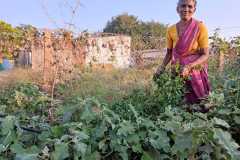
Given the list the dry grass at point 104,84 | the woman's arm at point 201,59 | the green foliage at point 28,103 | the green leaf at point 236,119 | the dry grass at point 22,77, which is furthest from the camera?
the dry grass at point 22,77

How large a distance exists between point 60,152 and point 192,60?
5.67 feet

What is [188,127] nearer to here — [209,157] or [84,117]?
[209,157]

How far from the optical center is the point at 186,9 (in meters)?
2.97

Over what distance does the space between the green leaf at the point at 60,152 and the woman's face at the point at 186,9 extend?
5.92ft

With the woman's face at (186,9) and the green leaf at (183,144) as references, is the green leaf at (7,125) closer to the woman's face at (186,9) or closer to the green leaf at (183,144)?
the green leaf at (183,144)

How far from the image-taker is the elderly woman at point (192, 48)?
115 inches

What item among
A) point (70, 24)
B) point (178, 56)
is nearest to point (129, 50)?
point (70, 24)

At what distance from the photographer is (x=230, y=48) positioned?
7234 millimetres

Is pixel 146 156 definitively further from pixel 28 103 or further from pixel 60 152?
pixel 28 103

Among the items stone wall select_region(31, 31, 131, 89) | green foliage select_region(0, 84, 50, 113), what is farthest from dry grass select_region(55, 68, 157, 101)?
green foliage select_region(0, 84, 50, 113)

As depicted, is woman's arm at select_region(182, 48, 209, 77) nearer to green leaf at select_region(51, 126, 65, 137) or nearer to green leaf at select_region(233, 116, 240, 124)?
green leaf at select_region(233, 116, 240, 124)

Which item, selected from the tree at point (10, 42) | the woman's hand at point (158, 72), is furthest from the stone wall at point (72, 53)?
the woman's hand at point (158, 72)

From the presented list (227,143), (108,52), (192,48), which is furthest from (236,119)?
(108,52)

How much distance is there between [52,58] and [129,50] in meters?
3.13
